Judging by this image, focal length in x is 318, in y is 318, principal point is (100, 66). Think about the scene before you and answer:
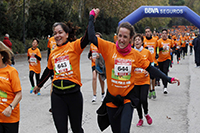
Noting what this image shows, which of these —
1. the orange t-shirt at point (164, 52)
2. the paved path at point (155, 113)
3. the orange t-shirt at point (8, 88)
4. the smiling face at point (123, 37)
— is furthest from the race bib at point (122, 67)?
the orange t-shirt at point (164, 52)

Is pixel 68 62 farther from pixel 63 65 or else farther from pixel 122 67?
pixel 122 67

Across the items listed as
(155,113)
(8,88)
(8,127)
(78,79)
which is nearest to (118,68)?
(78,79)

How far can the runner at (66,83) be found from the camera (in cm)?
454

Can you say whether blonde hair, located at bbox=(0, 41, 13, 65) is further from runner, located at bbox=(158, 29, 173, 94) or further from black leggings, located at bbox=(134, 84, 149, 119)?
runner, located at bbox=(158, 29, 173, 94)

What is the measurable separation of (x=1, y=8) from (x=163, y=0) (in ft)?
234

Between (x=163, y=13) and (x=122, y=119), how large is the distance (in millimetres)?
13027

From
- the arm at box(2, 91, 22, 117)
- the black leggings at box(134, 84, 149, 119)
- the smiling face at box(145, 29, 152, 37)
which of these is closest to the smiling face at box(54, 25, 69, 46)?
the arm at box(2, 91, 22, 117)

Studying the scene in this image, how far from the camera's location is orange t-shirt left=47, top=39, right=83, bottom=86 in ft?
15.3

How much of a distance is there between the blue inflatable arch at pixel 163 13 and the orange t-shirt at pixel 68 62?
11179 mm

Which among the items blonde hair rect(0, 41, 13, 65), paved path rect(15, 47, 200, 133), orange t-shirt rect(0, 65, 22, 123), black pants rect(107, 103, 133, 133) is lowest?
paved path rect(15, 47, 200, 133)

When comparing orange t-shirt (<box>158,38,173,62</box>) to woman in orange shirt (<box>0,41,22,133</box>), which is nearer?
woman in orange shirt (<box>0,41,22,133</box>)

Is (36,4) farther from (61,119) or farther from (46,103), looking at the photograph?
(61,119)

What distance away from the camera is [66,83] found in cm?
459

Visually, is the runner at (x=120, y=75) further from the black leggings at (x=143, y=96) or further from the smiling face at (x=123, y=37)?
the black leggings at (x=143, y=96)
